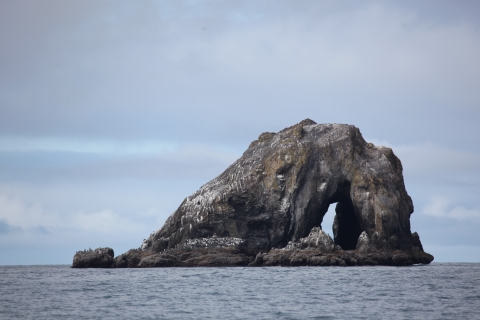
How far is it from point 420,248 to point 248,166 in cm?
2209

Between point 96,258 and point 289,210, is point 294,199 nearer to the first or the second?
point 289,210

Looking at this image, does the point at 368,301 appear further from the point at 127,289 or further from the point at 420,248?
the point at 420,248

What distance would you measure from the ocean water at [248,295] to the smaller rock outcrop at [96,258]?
11.4 m

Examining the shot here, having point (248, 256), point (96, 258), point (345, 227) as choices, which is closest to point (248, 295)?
point (248, 256)

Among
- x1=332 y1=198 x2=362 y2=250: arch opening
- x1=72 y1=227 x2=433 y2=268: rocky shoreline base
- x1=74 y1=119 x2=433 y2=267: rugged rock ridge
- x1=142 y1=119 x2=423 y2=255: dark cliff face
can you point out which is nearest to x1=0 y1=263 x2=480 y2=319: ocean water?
x1=72 y1=227 x2=433 y2=268: rocky shoreline base

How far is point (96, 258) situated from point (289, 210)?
71.1ft

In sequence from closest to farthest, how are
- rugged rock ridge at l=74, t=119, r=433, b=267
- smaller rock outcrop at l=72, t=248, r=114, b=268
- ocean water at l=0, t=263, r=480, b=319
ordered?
ocean water at l=0, t=263, r=480, b=319 → rugged rock ridge at l=74, t=119, r=433, b=267 → smaller rock outcrop at l=72, t=248, r=114, b=268

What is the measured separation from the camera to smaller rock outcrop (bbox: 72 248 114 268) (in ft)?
255

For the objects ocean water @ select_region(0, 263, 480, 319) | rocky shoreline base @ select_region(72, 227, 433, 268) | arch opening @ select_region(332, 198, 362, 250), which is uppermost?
arch opening @ select_region(332, 198, 362, 250)

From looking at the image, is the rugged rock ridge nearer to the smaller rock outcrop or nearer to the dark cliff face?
the dark cliff face

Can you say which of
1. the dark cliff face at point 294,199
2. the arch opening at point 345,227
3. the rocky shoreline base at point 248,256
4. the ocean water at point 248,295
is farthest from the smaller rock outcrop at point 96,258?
the arch opening at point 345,227

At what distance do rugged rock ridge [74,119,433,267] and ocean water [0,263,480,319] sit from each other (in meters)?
9.44

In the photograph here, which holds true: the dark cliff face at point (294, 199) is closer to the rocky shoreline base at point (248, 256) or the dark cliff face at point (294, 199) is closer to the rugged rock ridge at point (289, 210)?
the rugged rock ridge at point (289, 210)

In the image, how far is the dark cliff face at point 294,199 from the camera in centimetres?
7812
